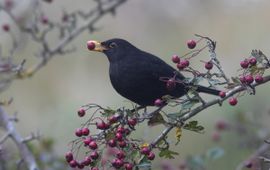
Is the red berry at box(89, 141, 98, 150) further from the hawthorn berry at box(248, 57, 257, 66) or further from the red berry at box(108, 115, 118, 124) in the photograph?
the hawthorn berry at box(248, 57, 257, 66)

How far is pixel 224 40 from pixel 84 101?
224 centimetres

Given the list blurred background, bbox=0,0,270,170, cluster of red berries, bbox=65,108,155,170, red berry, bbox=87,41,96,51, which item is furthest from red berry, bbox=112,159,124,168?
blurred background, bbox=0,0,270,170

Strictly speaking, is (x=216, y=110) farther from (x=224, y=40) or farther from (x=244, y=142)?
(x=244, y=142)

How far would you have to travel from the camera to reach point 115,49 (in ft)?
15.9

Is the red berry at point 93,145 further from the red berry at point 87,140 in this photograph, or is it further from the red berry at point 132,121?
the red berry at point 132,121

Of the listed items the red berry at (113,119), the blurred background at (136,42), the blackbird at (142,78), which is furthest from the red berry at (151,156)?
the blurred background at (136,42)

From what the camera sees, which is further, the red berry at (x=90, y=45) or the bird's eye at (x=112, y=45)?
the bird's eye at (x=112, y=45)

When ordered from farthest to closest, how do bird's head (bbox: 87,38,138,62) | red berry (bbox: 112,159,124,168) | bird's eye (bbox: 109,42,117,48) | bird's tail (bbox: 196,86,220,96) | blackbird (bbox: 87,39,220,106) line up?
bird's eye (bbox: 109,42,117,48)
bird's head (bbox: 87,38,138,62)
blackbird (bbox: 87,39,220,106)
bird's tail (bbox: 196,86,220,96)
red berry (bbox: 112,159,124,168)

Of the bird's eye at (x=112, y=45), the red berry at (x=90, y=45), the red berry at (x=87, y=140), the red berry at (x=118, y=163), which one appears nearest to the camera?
the red berry at (x=118, y=163)

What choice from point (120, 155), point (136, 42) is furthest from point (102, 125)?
point (136, 42)

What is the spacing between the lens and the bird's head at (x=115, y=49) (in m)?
4.75

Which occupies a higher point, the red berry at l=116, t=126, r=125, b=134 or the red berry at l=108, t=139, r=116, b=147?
the red berry at l=116, t=126, r=125, b=134

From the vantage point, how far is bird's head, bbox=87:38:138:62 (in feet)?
15.6

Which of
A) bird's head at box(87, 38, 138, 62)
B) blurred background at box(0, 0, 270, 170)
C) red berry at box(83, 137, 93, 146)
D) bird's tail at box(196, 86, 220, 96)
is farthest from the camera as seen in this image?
blurred background at box(0, 0, 270, 170)
